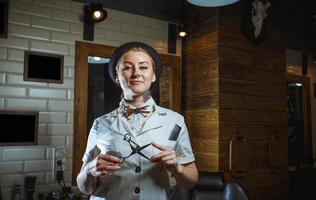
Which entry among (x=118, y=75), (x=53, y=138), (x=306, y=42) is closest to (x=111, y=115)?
(x=118, y=75)

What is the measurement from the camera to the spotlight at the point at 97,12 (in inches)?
96.6

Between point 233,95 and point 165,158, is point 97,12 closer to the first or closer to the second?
point 233,95

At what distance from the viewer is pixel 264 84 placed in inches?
115

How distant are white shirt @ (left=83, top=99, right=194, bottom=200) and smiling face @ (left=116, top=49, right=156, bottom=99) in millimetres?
73

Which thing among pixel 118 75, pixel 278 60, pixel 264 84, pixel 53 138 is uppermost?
pixel 278 60

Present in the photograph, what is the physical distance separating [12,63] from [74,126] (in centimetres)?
68

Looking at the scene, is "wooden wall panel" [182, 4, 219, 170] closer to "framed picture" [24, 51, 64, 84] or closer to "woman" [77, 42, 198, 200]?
"framed picture" [24, 51, 64, 84]

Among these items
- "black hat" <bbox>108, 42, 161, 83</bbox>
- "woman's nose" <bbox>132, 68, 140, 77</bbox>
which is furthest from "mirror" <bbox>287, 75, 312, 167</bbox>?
"woman's nose" <bbox>132, 68, 140, 77</bbox>

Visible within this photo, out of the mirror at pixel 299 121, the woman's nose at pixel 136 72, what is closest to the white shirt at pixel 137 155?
the woman's nose at pixel 136 72

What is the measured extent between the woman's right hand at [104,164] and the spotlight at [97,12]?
186 cm

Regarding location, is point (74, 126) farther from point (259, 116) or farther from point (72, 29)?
point (259, 116)

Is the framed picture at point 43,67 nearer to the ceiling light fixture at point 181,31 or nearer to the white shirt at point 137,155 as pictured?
the ceiling light fixture at point 181,31

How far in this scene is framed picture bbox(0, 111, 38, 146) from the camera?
2.15 m

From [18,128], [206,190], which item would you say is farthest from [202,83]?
[18,128]
